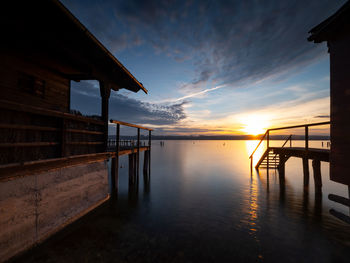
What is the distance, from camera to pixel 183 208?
7.67 metres

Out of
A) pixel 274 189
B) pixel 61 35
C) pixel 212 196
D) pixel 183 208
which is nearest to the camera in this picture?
pixel 61 35

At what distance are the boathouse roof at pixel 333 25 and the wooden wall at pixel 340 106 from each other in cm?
22

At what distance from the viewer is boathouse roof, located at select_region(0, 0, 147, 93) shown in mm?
3930

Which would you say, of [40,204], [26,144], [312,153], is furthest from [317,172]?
[26,144]

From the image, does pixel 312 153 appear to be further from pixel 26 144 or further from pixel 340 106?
pixel 26 144

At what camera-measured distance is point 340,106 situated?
4824 millimetres

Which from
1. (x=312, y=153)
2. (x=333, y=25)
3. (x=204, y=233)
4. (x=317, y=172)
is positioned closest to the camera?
(x=333, y=25)

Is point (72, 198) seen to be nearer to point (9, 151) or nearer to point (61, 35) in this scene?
point (9, 151)

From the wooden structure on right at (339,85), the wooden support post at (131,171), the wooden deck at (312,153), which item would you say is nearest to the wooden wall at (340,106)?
the wooden structure on right at (339,85)

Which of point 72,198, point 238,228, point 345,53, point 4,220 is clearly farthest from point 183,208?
point 345,53

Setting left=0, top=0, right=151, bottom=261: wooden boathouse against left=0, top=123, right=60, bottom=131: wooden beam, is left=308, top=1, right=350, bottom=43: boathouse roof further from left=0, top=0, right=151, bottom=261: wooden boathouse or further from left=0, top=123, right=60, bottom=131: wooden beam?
left=0, top=123, right=60, bottom=131: wooden beam

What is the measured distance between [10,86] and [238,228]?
31.5 feet

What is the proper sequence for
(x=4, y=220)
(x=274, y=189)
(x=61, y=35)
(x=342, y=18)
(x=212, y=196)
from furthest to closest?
(x=274, y=189) < (x=212, y=196) < (x=61, y=35) < (x=342, y=18) < (x=4, y=220)

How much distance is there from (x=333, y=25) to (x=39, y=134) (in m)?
9.37
